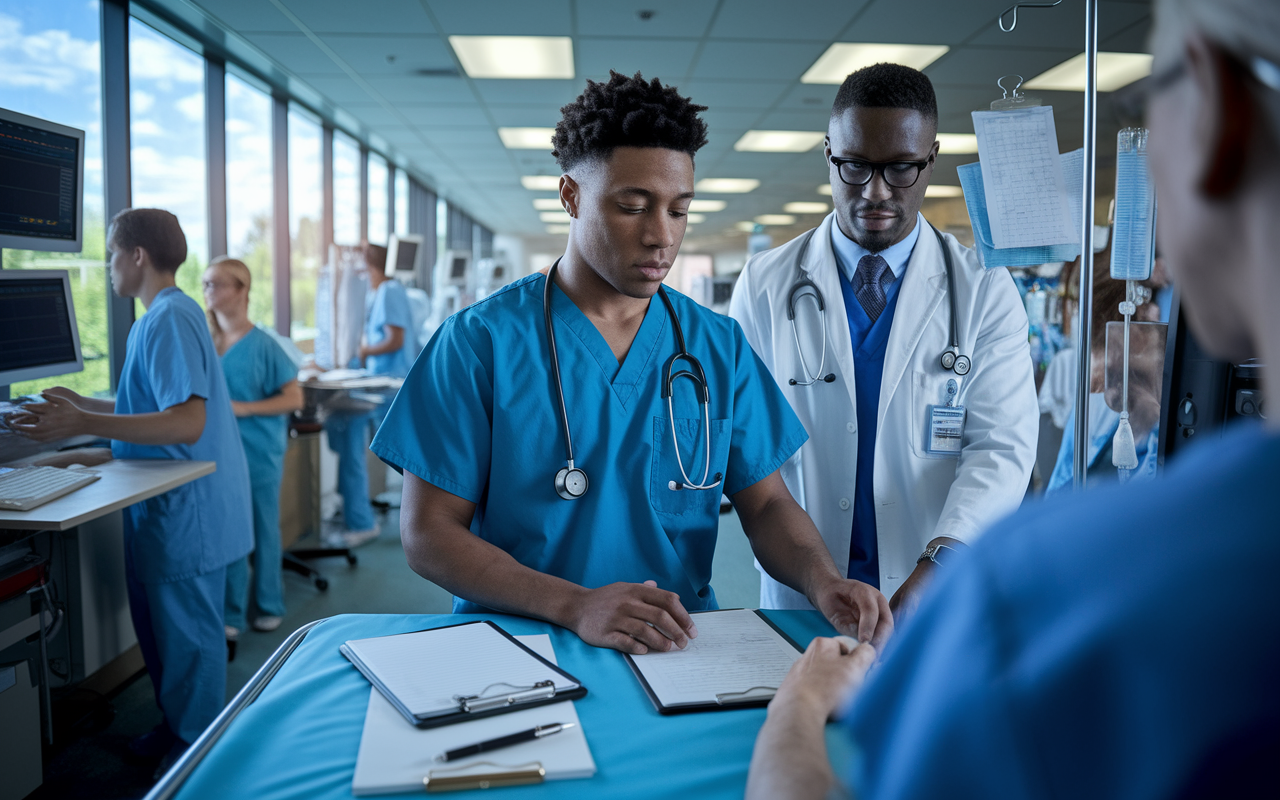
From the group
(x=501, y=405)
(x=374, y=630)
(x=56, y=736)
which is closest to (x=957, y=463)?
(x=501, y=405)

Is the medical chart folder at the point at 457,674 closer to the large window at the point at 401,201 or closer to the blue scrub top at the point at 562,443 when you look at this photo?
the blue scrub top at the point at 562,443

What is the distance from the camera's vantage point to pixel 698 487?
3.96 feet

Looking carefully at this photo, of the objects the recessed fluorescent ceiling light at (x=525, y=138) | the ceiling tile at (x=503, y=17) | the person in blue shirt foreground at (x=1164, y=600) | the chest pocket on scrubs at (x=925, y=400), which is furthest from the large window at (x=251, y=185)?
the person in blue shirt foreground at (x=1164, y=600)

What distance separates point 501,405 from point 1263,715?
100cm

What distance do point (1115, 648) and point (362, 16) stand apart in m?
4.37

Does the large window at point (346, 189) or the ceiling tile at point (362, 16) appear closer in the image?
the ceiling tile at point (362, 16)

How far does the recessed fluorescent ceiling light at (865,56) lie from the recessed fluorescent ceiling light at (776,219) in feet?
22.8

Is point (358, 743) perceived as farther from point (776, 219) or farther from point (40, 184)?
point (776, 219)

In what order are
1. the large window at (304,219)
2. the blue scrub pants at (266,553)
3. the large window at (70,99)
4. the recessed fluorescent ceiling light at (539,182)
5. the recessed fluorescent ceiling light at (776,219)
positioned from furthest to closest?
the recessed fluorescent ceiling light at (776,219) → the recessed fluorescent ceiling light at (539,182) → the large window at (304,219) → the blue scrub pants at (266,553) → the large window at (70,99)

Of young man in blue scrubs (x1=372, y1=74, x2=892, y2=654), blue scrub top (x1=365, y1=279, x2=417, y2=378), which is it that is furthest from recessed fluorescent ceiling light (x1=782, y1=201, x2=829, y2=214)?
young man in blue scrubs (x1=372, y1=74, x2=892, y2=654)

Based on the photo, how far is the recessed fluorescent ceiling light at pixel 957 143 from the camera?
21.3 feet

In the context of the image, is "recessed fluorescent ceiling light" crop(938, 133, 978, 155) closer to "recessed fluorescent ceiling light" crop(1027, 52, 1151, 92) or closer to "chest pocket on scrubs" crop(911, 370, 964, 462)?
"recessed fluorescent ceiling light" crop(1027, 52, 1151, 92)

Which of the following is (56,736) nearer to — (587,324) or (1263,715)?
(587,324)

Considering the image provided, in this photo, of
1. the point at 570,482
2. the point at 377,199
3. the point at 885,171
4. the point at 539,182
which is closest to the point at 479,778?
the point at 570,482
